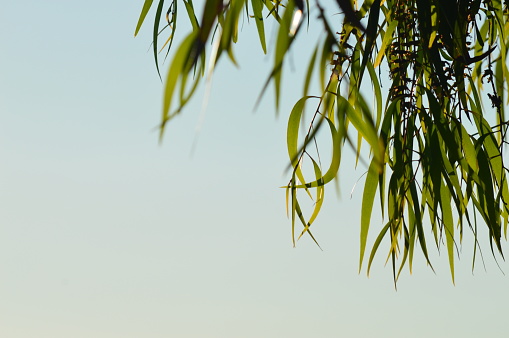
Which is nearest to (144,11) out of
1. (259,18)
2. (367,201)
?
(259,18)

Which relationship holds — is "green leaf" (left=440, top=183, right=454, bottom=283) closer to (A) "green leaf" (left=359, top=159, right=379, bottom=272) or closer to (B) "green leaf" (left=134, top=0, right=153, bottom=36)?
(A) "green leaf" (left=359, top=159, right=379, bottom=272)

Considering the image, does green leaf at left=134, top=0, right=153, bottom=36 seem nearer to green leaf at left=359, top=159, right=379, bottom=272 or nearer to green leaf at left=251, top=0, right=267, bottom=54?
green leaf at left=251, top=0, right=267, bottom=54

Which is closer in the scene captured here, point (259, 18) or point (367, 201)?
point (367, 201)

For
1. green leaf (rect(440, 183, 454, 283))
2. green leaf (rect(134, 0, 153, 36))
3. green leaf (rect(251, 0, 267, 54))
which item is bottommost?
green leaf (rect(440, 183, 454, 283))

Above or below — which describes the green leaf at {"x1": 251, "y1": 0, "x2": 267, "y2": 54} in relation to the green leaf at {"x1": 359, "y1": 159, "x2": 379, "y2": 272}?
above

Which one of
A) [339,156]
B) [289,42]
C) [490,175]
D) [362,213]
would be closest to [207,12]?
[289,42]

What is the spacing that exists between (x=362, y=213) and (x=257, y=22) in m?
0.51

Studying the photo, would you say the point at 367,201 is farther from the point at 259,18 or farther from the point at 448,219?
the point at 259,18

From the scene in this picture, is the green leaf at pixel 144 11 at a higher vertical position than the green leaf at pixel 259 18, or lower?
lower

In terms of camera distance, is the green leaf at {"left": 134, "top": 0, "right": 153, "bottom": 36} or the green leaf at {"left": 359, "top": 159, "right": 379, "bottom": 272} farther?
the green leaf at {"left": 134, "top": 0, "right": 153, "bottom": 36}

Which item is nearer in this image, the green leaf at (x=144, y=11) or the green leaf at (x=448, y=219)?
the green leaf at (x=448, y=219)

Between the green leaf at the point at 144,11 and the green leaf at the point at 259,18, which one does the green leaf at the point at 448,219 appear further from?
the green leaf at the point at 144,11

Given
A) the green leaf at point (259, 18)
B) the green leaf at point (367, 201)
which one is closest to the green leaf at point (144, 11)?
the green leaf at point (259, 18)

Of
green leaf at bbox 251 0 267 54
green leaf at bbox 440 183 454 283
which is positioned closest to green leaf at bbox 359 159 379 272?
green leaf at bbox 440 183 454 283
